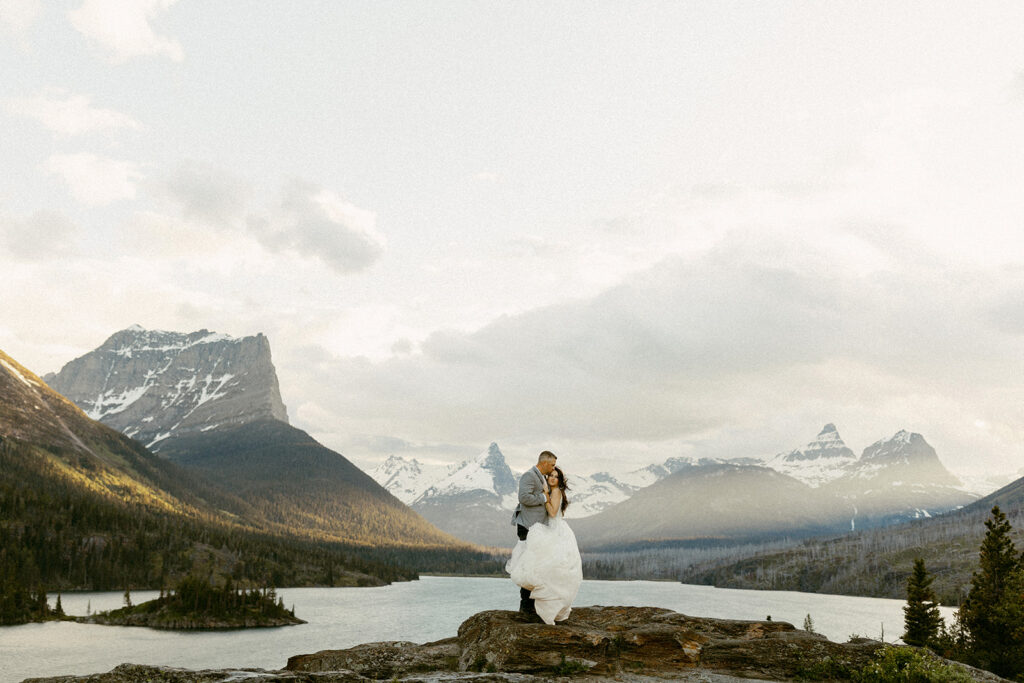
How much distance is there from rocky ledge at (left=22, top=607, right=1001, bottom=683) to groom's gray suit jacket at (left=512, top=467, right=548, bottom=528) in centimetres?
305

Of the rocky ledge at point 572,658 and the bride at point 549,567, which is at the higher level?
the bride at point 549,567

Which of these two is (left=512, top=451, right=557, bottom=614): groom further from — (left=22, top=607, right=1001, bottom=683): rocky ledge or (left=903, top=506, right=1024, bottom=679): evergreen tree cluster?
(left=903, top=506, right=1024, bottom=679): evergreen tree cluster

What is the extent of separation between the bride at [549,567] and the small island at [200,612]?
470 feet

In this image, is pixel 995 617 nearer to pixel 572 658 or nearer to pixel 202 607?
pixel 572 658

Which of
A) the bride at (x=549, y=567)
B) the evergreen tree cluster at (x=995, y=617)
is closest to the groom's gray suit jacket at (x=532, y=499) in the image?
the bride at (x=549, y=567)

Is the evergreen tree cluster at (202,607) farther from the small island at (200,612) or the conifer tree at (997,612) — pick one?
the conifer tree at (997,612)

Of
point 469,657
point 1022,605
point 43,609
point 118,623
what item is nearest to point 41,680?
point 469,657

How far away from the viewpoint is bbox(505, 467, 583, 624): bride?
20.3 m

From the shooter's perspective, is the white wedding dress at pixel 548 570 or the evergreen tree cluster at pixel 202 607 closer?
the white wedding dress at pixel 548 570

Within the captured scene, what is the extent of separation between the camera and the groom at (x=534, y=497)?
20.9 m

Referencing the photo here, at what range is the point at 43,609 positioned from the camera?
145375 millimetres

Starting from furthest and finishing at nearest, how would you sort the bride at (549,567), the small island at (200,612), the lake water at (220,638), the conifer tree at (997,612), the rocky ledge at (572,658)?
the small island at (200,612) < the lake water at (220,638) < the conifer tree at (997,612) < the bride at (549,567) < the rocky ledge at (572,658)

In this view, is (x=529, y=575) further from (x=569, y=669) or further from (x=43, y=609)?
(x=43, y=609)

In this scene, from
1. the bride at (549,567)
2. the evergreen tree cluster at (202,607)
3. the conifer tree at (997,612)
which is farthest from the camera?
the evergreen tree cluster at (202,607)
